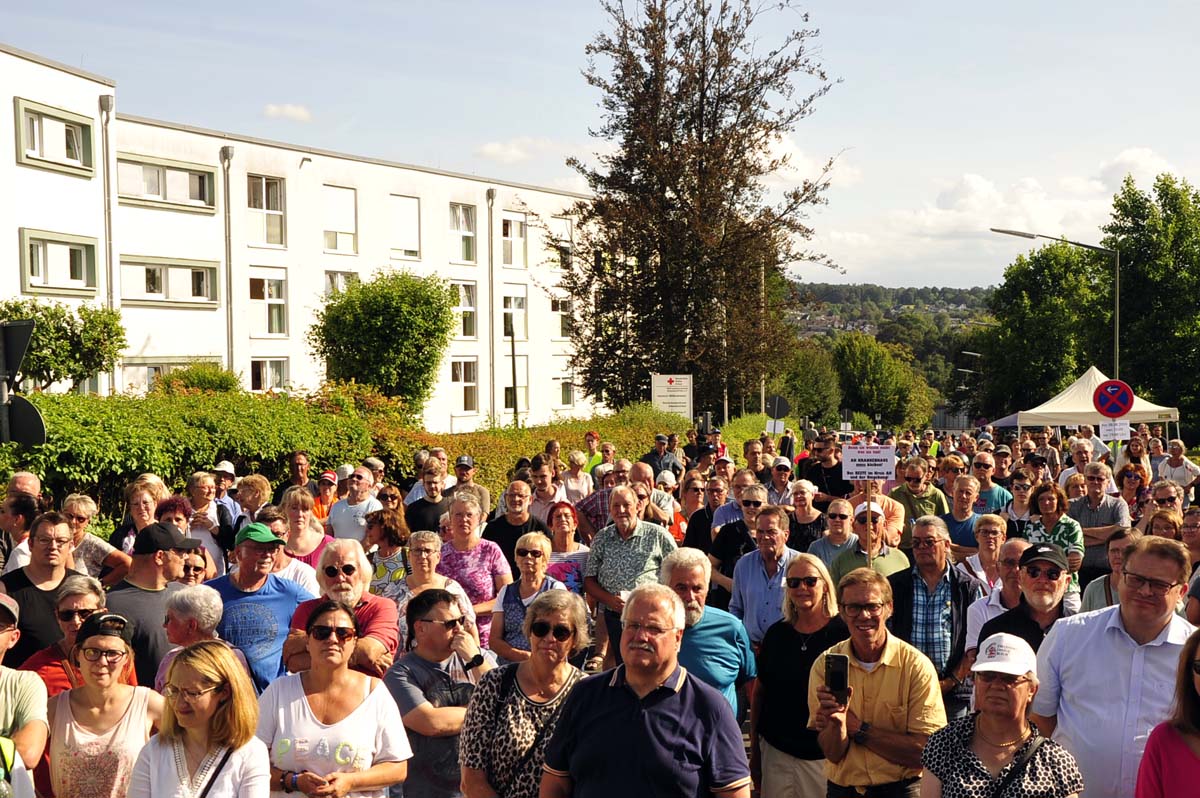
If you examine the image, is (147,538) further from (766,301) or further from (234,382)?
(766,301)

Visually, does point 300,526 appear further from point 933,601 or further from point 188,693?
point 188,693

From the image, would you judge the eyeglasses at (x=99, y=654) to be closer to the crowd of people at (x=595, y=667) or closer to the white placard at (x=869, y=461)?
the crowd of people at (x=595, y=667)

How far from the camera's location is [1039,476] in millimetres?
13195

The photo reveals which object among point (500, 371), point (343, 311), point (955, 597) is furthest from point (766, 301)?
point (955, 597)

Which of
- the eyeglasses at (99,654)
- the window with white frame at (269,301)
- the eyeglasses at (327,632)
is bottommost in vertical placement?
the eyeglasses at (99,654)

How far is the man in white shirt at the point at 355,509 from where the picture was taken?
1144 cm

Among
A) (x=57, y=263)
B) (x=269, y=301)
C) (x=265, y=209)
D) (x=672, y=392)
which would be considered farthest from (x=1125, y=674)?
(x=265, y=209)

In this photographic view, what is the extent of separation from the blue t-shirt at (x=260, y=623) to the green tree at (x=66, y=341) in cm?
2291

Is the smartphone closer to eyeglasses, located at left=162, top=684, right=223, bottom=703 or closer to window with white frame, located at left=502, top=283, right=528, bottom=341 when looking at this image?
eyeglasses, located at left=162, top=684, right=223, bottom=703

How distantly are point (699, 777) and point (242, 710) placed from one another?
1.70 metres

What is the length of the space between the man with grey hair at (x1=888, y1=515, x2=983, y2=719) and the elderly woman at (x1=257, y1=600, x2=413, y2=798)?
129 inches

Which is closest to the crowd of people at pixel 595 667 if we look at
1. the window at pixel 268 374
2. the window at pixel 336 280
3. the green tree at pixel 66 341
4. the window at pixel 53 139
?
the green tree at pixel 66 341

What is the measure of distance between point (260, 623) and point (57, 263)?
29867mm

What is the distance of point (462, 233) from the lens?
52.3 m
